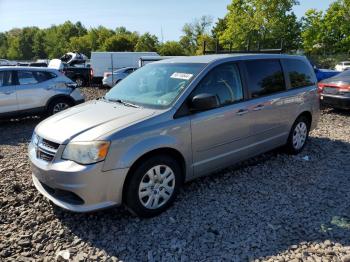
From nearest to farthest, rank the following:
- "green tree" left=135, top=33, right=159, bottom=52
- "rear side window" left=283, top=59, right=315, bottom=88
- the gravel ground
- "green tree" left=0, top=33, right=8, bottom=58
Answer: the gravel ground, "rear side window" left=283, top=59, right=315, bottom=88, "green tree" left=135, top=33, right=159, bottom=52, "green tree" left=0, top=33, right=8, bottom=58

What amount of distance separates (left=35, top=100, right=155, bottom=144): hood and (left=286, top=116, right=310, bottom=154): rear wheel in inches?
117

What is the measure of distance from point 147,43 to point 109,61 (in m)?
39.5

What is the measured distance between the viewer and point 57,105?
31.8 ft

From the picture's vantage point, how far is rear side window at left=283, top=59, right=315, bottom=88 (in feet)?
18.9

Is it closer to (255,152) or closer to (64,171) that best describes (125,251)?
(64,171)

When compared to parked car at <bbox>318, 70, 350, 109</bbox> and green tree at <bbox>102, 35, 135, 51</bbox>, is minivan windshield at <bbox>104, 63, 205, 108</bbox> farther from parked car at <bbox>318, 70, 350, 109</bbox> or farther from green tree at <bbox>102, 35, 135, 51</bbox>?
green tree at <bbox>102, 35, 135, 51</bbox>

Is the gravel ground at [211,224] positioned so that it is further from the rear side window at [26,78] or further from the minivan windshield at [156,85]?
the rear side window at [26,78]

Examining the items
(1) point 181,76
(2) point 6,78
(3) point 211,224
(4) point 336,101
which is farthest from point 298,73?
(2) point 6,78

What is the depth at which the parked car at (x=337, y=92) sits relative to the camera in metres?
9.72

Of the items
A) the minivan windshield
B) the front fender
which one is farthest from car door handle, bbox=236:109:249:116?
the front fender

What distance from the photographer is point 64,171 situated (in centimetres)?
341

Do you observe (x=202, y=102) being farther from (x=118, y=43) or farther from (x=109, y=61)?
(x=118, y=43)

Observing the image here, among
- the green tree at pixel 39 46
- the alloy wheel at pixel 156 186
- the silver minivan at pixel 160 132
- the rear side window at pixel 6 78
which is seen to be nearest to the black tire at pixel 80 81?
the rear side window at pixel 6 78

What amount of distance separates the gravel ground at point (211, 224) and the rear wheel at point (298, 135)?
0.71 meters
